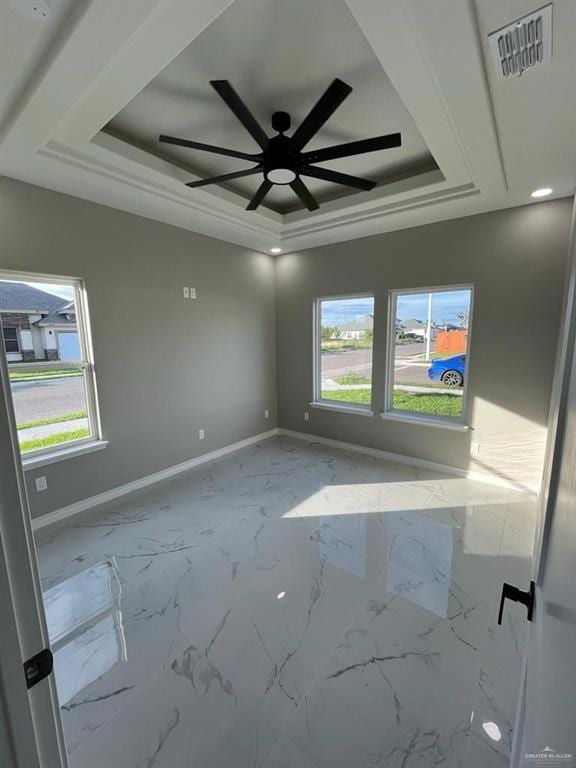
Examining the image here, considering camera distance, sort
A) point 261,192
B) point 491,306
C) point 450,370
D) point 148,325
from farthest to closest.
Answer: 1. point 450,370
2. point 148,325
3. point 491,306
4. point 261,192

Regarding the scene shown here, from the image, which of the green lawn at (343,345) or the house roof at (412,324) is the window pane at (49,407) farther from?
the house roof at (412,324)

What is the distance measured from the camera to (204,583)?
2125 mm

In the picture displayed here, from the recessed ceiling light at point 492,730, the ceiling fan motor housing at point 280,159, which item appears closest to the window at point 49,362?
the ceiling fan motor housing at point 280,159

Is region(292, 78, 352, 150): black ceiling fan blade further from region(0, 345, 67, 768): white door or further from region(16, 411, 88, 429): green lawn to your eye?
region(16, 411, 88, 429): green lawn

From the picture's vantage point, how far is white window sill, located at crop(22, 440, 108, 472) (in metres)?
2.67

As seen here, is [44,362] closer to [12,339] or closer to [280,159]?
[12,339]

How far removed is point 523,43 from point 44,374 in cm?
354

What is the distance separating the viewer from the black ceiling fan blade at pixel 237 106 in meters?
1.58

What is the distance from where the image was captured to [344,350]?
446 centimetres

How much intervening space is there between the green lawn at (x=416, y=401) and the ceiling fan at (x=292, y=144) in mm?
2387

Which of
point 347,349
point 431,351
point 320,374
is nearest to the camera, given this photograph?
point 431,351

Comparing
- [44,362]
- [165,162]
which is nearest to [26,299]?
[44,362]

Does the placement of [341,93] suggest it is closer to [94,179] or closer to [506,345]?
[94,179]

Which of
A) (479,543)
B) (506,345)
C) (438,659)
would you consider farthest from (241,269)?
(438,659)
